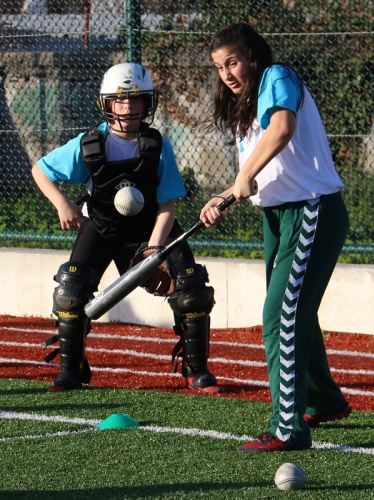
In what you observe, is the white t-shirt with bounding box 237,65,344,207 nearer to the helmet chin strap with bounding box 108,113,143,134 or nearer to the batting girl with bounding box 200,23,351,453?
the batting girl with bounding box 200,23,351,453

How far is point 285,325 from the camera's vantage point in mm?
5184

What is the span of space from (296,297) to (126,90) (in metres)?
2.24

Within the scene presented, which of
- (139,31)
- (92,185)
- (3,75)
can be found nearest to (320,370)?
(92,185)

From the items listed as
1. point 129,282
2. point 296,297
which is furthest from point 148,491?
point 129,282

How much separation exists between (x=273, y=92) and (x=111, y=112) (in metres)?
2.14

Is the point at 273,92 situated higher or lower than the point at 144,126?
higher

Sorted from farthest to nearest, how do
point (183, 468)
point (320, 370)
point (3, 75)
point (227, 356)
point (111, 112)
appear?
point (3, 75)
point (227, 356)
point (111, 112)
point (320, 370)
point (183, 468)

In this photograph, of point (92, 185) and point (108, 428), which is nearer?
point (108, 428)

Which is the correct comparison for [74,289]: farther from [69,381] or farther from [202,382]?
[202,382]

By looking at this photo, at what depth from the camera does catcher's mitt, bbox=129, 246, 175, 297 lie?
21.6 ft

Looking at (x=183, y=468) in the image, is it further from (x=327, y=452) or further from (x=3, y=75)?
(x=3, y=75)

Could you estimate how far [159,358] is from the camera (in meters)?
8.45

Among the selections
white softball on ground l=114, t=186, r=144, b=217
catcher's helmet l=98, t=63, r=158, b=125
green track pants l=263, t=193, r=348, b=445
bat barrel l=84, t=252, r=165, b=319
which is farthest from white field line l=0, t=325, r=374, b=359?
green track pants l=263, t=193, r=348, b=445

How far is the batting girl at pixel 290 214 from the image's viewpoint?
5.15m
